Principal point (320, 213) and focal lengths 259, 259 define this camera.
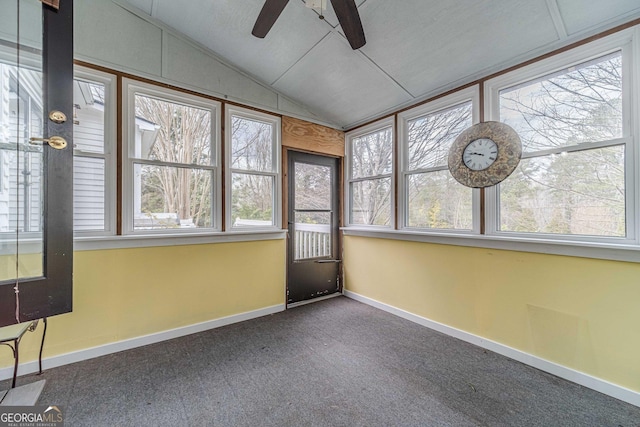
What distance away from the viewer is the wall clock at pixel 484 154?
2.20 metres

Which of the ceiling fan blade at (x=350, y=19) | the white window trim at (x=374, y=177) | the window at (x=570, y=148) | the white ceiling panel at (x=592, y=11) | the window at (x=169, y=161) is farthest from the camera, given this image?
the white window trim at (x=374, y=177)

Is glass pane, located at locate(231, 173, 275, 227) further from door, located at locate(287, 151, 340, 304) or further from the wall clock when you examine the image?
the wall clock

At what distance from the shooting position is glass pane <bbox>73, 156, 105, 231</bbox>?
2.18 m

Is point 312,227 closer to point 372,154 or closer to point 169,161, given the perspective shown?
point 372,154

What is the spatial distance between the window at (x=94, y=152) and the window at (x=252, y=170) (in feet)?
3.34

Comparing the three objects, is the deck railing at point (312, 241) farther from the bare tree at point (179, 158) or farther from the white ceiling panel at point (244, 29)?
the white ceiling panel at point (244, 29)

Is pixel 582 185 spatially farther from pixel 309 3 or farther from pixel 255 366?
pixel 255 366

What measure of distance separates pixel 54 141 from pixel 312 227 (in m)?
2.75

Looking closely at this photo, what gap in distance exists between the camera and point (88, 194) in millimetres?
2227

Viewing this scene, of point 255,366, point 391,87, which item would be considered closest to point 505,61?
point 391,87

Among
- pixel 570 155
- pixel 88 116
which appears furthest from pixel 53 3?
pixel 570 155

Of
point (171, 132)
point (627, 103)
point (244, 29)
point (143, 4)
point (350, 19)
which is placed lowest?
point (627, 103)

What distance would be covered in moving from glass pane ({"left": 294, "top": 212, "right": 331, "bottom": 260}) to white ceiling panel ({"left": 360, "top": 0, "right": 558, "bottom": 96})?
1992 mm

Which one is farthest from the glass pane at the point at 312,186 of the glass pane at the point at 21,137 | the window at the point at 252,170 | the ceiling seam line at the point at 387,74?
the glass pane at the point at 21,137
